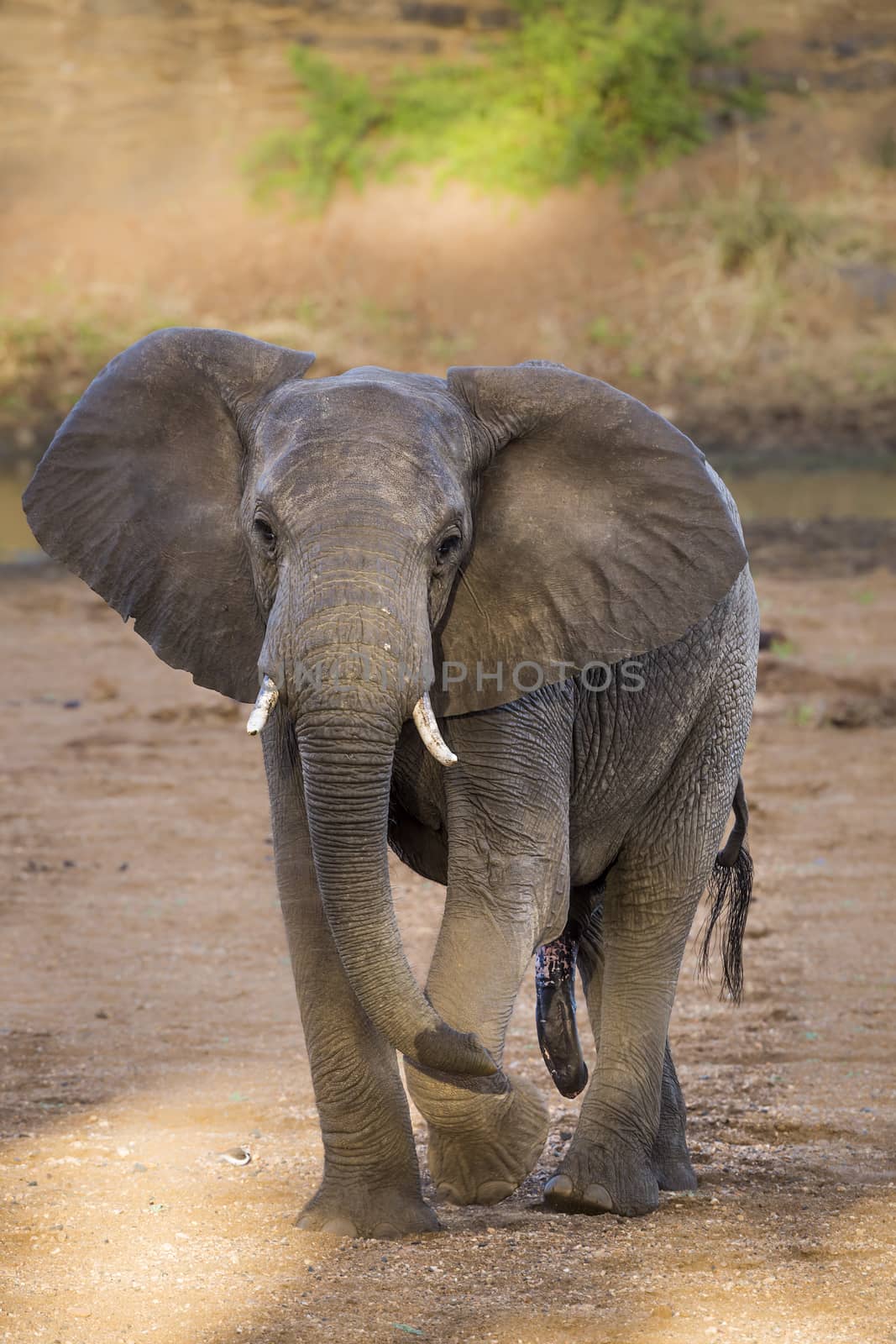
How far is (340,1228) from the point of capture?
169 inches

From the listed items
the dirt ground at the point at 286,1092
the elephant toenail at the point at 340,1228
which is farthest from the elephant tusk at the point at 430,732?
the elephant toenail at the point at 340,1228

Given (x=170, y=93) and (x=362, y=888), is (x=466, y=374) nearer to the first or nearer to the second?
(x=362, y=888)

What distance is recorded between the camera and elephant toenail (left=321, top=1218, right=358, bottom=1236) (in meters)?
4.29

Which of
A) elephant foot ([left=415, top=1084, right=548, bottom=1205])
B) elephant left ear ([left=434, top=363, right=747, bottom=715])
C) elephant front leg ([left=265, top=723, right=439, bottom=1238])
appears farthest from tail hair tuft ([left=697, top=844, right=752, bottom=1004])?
elephant front leg ([left=265, top=723, right=439, bottom=1238])

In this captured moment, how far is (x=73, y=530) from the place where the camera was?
14.8 feet

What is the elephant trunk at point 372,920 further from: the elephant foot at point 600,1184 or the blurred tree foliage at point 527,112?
the blurred tree foliage at point 527,112

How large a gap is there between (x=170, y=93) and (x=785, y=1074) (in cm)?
2799

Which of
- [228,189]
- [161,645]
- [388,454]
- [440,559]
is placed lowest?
[228,189]

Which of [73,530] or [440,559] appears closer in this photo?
[440,559]

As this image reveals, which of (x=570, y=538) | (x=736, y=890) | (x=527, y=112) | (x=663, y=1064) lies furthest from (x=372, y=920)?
(x=527, y=112)

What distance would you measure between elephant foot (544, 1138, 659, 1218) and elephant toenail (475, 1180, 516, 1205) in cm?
27

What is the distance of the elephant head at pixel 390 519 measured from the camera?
3.86 m

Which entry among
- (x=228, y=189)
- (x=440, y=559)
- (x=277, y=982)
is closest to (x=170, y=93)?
(x=228, y=189)
